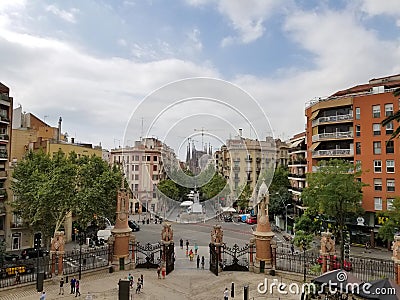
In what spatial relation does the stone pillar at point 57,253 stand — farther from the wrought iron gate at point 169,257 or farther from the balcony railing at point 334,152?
the balcony railing at point 334,152

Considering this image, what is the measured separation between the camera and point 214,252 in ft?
102

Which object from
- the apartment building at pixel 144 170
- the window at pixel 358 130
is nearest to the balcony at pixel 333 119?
the window at pixel 358 130

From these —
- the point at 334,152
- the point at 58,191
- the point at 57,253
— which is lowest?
the point at 57,253

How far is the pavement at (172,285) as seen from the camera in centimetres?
2512

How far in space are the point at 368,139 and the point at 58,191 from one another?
3454cm

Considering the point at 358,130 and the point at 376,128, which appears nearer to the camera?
the point at 376,128

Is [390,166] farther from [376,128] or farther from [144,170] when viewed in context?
[144,170]

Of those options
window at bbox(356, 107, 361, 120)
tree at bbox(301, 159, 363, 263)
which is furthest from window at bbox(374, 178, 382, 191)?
window at bbox(356, 107, 361, 120)

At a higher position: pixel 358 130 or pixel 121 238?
pixel 358 130

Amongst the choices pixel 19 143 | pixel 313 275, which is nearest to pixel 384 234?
pixel 313 275

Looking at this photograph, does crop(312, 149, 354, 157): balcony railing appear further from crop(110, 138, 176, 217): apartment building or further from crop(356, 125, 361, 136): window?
crop(110, 138, 176, 217): apartment building

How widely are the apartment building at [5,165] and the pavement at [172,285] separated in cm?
1629

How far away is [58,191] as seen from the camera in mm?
34219

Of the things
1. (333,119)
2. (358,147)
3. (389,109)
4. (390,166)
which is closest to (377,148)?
(358,147)
